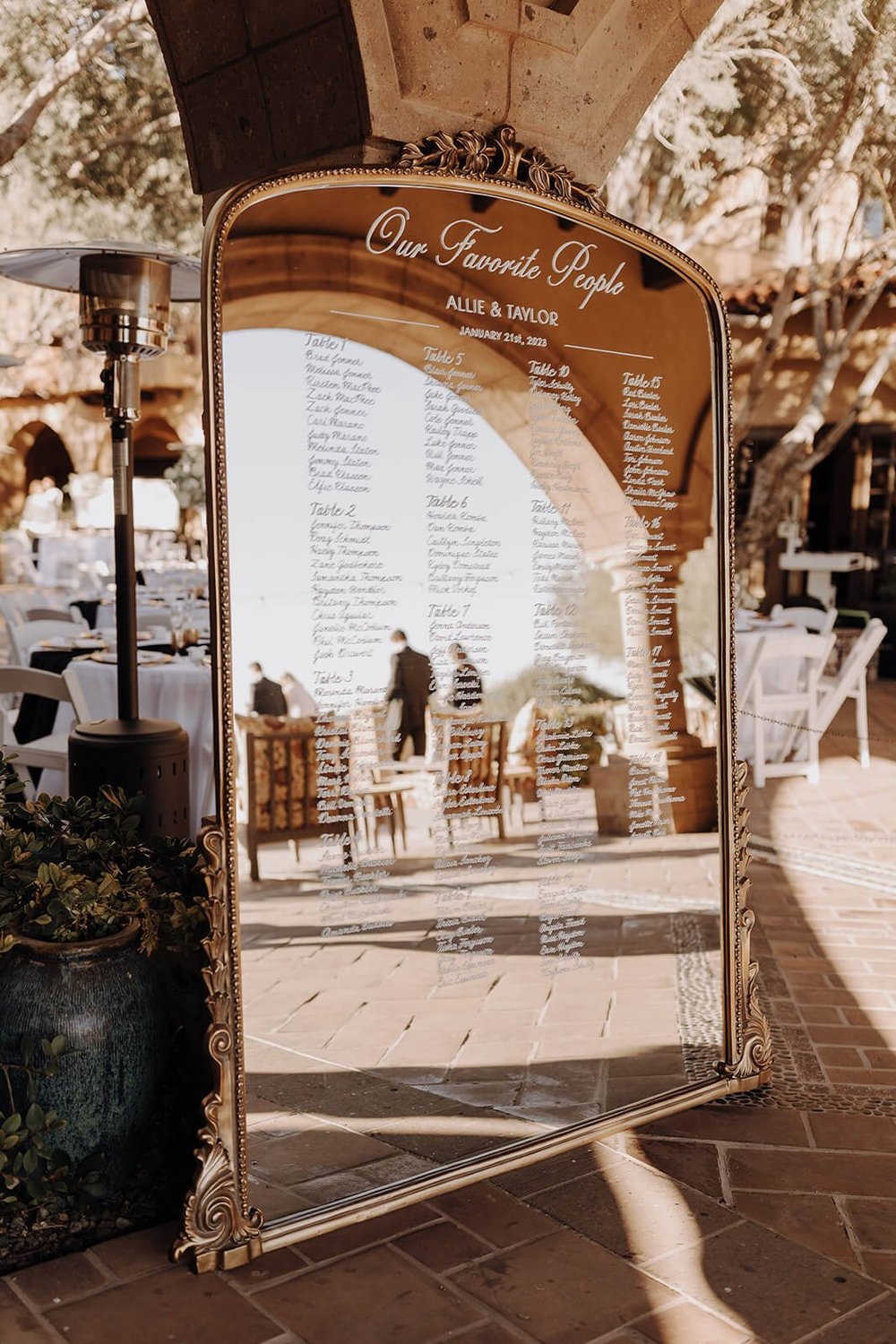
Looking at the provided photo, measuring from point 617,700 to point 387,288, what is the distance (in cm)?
113

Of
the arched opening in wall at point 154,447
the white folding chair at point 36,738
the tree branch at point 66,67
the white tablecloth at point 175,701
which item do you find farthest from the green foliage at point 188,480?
the arched opening in wall at point 154,447

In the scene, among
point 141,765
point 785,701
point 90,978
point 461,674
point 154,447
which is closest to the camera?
point 90,978

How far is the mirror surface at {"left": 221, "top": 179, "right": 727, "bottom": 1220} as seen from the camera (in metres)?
2.45

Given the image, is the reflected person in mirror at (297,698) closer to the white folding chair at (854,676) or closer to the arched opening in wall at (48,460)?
the white folding chair at (854,676)

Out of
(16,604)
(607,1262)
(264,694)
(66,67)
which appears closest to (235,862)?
(264,694)

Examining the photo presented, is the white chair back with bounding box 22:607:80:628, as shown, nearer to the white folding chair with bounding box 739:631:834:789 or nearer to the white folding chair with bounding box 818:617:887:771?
the white folding chair with bounding box 739:631:834:789

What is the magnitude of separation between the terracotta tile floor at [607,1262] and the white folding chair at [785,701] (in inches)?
157

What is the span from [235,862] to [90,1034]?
1.53ft

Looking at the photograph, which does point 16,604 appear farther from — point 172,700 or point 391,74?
point 391,74

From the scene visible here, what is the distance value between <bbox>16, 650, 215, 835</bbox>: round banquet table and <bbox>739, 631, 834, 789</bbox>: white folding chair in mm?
3148

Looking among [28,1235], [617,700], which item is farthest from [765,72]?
[28,1235]

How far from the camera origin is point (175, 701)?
5.18 m

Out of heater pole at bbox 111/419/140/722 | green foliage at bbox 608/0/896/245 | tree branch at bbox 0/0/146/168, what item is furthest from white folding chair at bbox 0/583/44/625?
green foliage at bbox 608/0/896/245

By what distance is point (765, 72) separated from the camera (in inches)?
374
